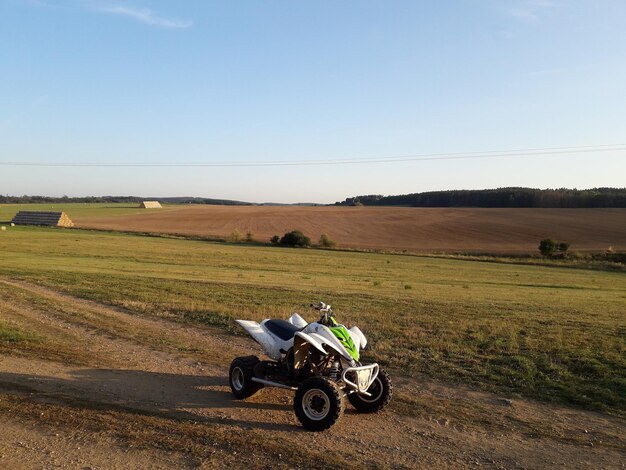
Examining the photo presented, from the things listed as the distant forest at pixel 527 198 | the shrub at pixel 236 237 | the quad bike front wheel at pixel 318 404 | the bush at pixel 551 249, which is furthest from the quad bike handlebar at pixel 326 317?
the distant forest at pixel 527 198

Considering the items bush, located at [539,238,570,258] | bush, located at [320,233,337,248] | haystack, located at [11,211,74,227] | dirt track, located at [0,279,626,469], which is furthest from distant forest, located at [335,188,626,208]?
dirt track, located at [0,279,626,469]

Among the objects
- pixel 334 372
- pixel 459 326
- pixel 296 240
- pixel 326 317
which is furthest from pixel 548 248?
pixel 334 372

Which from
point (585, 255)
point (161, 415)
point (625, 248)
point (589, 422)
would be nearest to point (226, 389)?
point (161, 415)

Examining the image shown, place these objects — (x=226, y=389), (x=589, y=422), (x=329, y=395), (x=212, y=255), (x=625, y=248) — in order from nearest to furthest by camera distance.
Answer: (x=329, y=395) < (x=589, y=422) < (x=226, y=389) < (x=212, y=255) < (x=625, y=248)

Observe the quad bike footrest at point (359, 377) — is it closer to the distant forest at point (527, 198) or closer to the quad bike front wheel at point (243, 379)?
the quad bike front wheel at point (243, 379)

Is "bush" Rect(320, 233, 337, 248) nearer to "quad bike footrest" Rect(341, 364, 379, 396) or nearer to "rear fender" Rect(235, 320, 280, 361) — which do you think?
"rear fender" Rect(235, 320, 280, 361)

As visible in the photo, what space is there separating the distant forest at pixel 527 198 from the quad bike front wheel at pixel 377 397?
389 feet

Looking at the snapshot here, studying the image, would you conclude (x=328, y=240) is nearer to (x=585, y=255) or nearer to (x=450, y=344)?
(x=585, y=255)

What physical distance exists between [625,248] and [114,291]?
2674 inches

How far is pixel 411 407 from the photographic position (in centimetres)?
744

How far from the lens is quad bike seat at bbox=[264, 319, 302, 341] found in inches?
298

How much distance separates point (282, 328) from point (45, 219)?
93903 mm

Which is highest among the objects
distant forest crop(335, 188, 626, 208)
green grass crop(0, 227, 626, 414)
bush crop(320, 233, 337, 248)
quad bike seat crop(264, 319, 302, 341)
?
distant forest crop(335, 188, 626, 208)

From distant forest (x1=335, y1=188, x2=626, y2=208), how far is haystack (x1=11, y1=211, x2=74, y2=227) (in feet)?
303
